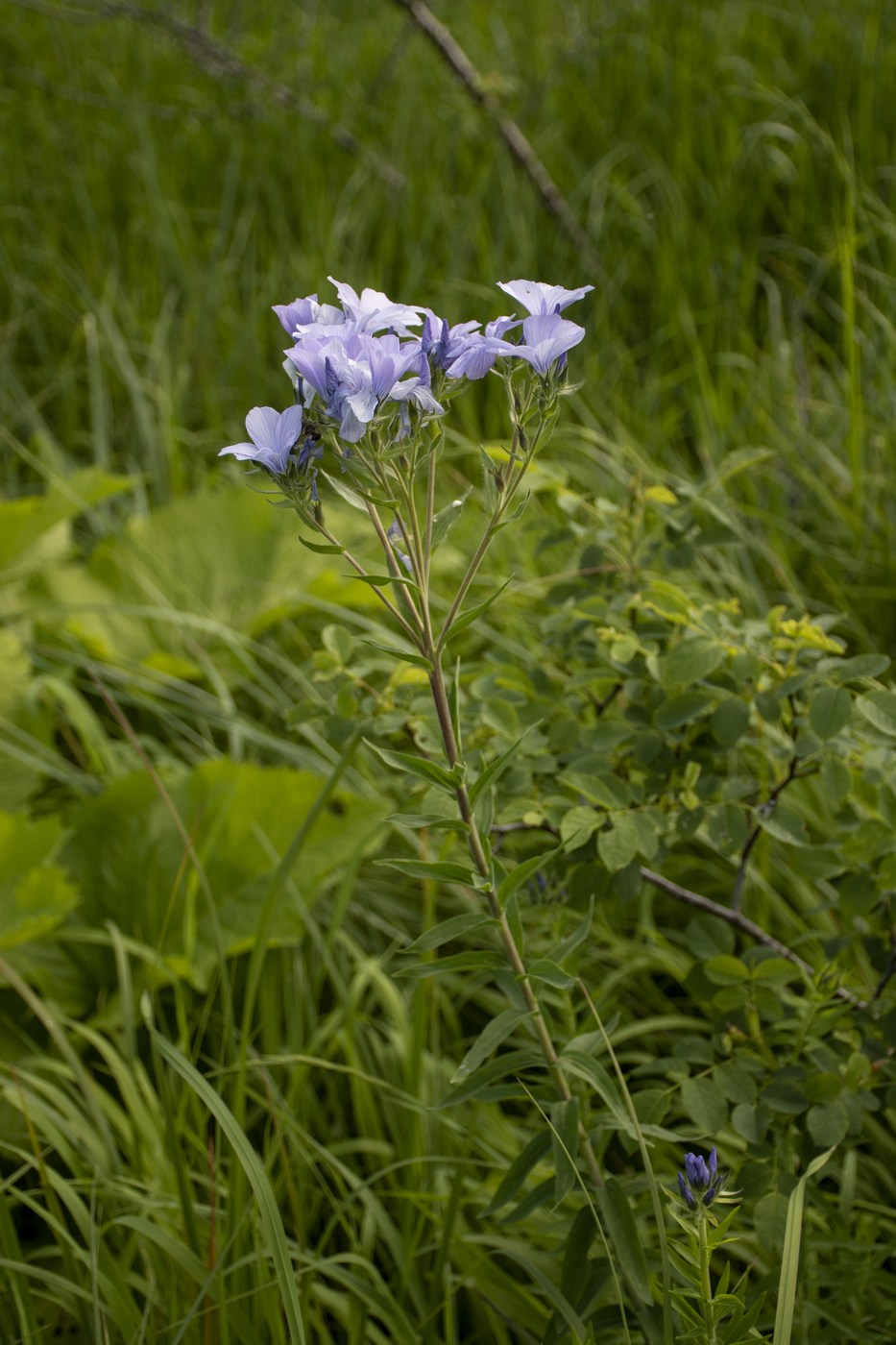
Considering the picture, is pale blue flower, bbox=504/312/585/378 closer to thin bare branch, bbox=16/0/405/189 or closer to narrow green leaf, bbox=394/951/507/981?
narrow green leaf, bbox=394/951/507/981

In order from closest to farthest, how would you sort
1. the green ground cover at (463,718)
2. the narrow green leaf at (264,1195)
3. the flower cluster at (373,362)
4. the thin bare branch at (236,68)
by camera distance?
the flower cluster at (373,362), the narrow green leaf at (264,1195), the green ground cover at (463,718), the thin bare branch at (236,68)

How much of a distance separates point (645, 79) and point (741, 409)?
1259 millimetres

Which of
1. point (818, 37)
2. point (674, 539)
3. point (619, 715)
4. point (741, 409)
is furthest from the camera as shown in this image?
point (818, 37)

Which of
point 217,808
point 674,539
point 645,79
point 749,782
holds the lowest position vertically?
point 217,808

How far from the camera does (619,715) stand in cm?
127

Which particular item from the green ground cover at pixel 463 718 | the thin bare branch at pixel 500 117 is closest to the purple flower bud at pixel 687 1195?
the green ground cover at pixel 463 718

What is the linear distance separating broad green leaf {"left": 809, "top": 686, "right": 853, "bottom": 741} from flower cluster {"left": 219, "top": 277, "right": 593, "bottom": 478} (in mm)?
389

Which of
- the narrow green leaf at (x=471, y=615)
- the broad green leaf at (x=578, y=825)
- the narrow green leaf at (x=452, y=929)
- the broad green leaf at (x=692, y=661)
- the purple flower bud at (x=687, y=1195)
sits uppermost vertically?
the narrow green leaf at (x=471, y=615)

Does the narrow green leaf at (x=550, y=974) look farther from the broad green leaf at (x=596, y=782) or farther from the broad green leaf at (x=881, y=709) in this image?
the broad green leaf at (x=881, y=709)

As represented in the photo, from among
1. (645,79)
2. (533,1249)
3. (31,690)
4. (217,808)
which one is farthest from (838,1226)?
(645,79)

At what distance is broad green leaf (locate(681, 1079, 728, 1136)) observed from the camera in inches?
34.6

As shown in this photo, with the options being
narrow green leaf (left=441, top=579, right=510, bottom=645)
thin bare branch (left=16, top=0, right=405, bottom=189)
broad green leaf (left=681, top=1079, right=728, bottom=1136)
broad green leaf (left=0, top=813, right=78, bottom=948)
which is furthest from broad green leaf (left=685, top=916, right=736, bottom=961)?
thin bare branch (left=16, top=0, right=405, bottom=189)

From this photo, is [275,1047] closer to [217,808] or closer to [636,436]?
[217,808]

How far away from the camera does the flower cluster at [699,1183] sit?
A: 700mm
